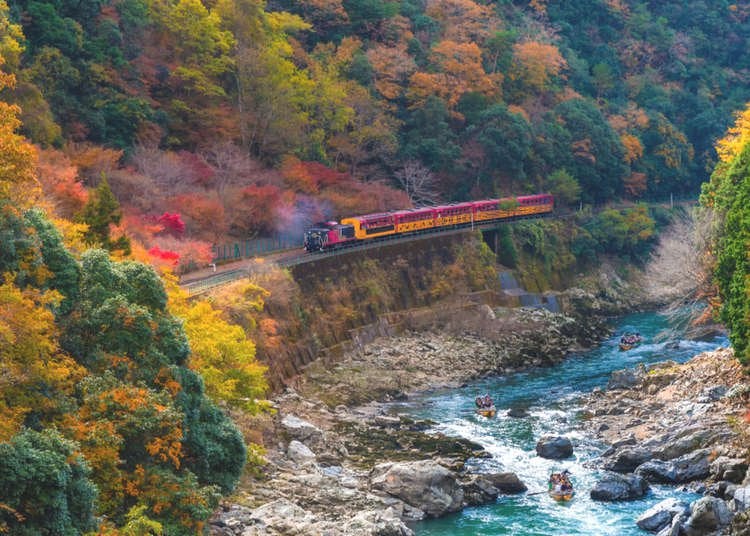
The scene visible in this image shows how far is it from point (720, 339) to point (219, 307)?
98.7ft

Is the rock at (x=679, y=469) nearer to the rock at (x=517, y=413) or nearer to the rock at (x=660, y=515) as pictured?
the rock at (x=660, y=515)

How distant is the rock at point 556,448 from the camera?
39625 millimetres

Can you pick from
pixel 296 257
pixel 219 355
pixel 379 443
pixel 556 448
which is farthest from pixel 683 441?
pixel 296 257

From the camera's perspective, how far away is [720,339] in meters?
59.0

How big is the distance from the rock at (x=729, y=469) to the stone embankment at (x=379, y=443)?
6.53m

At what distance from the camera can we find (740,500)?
30.6 m

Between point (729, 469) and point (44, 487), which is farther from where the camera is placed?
point (729, 469)

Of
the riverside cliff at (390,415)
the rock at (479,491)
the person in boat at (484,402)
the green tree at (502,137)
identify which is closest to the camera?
the riverside cliff at (390,415)

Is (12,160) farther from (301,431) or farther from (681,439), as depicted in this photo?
(681,439)

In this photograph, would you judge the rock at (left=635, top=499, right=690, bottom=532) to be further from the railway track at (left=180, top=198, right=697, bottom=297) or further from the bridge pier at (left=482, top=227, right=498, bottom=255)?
the bridge pier at (left=482, top=227, right=498, bottom=255)

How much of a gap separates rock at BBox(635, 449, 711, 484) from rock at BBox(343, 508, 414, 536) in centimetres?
941

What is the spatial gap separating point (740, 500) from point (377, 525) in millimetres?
10637

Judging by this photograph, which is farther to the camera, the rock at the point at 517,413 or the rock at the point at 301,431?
the rock at the point at 517,413

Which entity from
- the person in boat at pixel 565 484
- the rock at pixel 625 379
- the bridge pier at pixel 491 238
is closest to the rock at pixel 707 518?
the person in boat at pixel 565 484
